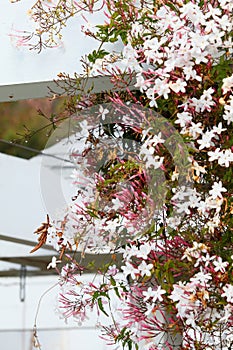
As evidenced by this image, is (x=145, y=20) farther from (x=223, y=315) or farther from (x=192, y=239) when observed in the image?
(x=223, y=315)

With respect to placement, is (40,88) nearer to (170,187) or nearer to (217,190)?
(170,187)

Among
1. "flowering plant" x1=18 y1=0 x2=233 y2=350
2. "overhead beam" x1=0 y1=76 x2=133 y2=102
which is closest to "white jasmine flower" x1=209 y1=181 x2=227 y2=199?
"flowering plant" x1=18 y1=0 x2=233 y2=350

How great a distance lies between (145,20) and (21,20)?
0.59 m

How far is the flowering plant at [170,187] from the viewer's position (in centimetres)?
195

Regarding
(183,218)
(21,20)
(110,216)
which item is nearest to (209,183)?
(183,218)

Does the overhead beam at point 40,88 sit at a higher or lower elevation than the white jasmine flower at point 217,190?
higher

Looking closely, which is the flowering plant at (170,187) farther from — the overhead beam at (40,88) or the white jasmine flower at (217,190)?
the overhead beam at (40,88)

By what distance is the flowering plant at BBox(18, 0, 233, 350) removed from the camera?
1952mm

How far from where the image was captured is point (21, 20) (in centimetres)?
266

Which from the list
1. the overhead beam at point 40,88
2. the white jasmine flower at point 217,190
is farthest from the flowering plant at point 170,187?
the overhead beam at point 40,88

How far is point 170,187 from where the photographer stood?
204cm

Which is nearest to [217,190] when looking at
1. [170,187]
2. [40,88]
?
[170,187]

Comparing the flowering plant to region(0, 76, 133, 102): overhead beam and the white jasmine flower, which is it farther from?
region(0, 76, 133, 102): overhead beam

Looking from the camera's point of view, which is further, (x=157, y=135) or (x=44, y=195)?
(x=44, y=195)
